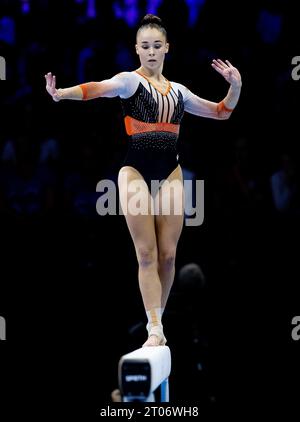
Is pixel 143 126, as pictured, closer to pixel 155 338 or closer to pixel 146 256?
pixel 146 256

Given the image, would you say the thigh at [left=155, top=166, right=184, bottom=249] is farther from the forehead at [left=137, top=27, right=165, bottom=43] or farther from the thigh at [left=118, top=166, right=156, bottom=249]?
the forehead at [left=137, top=27, right=165, bottom=43]

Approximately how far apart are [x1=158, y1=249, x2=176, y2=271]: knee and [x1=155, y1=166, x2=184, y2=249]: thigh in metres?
0.02

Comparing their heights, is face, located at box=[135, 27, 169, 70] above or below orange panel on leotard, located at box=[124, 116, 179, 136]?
above

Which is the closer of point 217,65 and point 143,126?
point 143,126

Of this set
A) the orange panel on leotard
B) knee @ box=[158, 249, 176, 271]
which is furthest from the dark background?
the orange panel on leotard

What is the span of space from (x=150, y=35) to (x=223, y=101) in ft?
2.40

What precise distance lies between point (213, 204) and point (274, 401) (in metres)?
1.91

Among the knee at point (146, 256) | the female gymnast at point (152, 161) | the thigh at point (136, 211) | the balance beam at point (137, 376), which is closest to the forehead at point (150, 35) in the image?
the female gymnast at point (152, 161)

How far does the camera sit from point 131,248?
7148 millimetres

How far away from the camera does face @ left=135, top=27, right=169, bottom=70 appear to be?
16.0 ft

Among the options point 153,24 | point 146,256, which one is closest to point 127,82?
point 153,24

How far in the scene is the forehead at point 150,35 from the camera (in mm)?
4863

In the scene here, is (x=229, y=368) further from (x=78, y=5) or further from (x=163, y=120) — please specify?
(x=78, y=5)

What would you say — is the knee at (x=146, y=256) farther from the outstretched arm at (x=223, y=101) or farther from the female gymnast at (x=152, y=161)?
the outstretched arm at (x=223, y=101)
